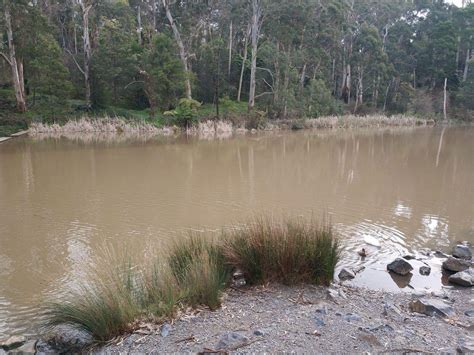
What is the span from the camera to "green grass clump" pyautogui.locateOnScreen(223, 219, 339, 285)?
3723 mm

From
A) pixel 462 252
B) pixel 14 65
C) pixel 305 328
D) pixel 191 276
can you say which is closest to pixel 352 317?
pixel 305 328

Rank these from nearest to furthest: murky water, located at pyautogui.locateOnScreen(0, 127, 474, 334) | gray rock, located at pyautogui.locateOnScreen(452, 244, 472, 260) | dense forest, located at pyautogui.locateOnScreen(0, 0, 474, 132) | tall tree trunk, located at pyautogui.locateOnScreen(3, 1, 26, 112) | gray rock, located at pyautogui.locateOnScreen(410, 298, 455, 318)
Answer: gray rock, located at pyautogui.locateOnScreen(410, 298, 455, 318)
murky water, located at pyautogui.locateOnScreen(0, 127, 474, 334)
gray rock, located at pyautogui.locateOnScreen(452, 244, 472, 260)
tall tree trunk, located at pyautogui.locateOnScreen(3, 1, 26, 112)
dense forest, located at pyautogui.locateOnScreen(0, 0, 474, 132)

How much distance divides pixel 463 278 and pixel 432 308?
3.68ft

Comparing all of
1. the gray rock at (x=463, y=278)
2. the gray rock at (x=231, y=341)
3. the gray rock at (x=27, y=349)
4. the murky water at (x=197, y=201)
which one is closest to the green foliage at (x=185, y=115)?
the murky water at (x=197, y=201)

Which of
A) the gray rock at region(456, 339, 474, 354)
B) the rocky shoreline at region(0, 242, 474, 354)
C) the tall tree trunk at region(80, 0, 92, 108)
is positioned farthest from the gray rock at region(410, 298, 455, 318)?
the tall tree trunk at region(80, 0, 92, 108)

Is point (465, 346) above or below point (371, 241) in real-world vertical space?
above

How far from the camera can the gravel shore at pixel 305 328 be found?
2.66m

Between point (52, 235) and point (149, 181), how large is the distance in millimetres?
3964

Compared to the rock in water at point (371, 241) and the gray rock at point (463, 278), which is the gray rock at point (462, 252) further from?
the rock in water at point (371, 241)

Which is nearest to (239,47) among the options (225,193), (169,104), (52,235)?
(169,104)

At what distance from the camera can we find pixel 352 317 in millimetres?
3088

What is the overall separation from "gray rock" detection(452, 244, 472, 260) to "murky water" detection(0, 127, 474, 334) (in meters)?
0.27

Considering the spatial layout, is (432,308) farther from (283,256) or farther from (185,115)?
(185,115)

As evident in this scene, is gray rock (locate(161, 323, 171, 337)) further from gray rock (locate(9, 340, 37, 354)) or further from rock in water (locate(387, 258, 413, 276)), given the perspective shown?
rock in water (locate(387, 258, 413, 276))
